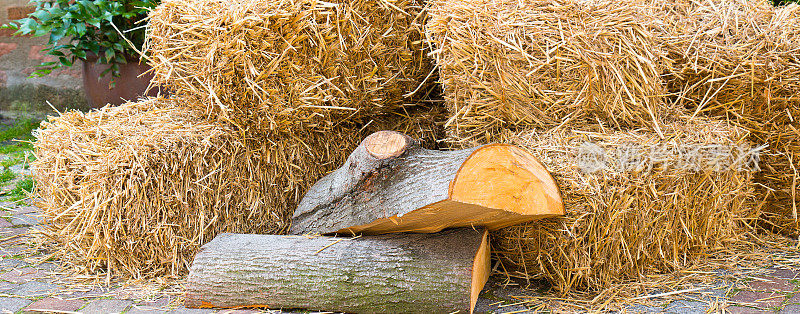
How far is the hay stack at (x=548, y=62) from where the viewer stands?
232 cm

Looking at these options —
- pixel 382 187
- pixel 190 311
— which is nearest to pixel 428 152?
pixel 382 187

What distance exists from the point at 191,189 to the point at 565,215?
4.98ft

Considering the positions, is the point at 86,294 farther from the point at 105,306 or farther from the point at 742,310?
the point at 742,310

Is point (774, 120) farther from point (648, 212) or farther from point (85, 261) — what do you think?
point (85, 261)

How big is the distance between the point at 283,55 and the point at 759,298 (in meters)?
2.06

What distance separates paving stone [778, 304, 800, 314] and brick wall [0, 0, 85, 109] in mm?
6044

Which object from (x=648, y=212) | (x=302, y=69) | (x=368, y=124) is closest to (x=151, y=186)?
(x=302, y=69)

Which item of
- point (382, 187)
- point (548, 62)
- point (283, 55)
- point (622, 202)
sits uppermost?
point (283, 55)

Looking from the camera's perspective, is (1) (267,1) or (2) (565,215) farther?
(1) (267,1)

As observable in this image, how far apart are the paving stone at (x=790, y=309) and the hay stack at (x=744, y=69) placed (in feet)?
2.73

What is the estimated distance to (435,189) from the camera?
2.01 meters

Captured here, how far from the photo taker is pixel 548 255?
7.68 ft

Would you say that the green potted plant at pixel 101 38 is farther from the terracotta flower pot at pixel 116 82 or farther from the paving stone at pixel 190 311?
the paving stone at pixel 190 311

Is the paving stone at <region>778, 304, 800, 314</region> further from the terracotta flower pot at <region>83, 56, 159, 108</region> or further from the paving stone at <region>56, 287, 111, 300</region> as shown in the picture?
the terracotta flower pot at <region>83, 56, 159, 108</region>
